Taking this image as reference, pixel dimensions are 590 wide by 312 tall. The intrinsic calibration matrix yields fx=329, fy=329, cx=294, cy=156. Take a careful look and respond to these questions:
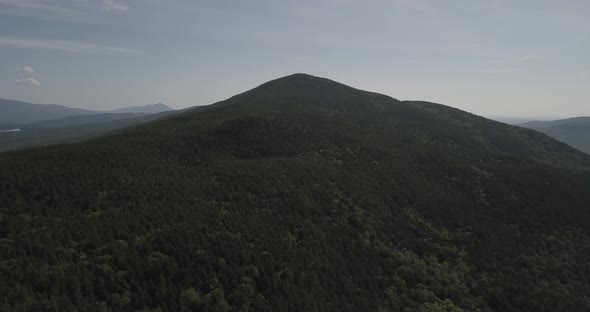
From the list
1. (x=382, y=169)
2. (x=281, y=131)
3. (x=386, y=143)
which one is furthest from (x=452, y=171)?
(x=281, y=131)

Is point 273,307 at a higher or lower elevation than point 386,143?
lower

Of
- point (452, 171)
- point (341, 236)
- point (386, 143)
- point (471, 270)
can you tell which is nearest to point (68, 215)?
point (341, 236)

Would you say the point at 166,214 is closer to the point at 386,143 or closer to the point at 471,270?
the point at 471,270

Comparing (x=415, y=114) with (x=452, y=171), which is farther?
(x=415, y=114)

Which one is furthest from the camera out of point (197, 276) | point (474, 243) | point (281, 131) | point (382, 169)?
point (281, 131)

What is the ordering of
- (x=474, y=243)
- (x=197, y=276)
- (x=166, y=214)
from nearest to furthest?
(x=197, y=276) → (x=166, y=214) → (x=474, y=243)

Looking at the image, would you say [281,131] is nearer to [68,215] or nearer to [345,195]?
[345,195]

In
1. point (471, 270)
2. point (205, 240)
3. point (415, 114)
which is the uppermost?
point (415, 114)
